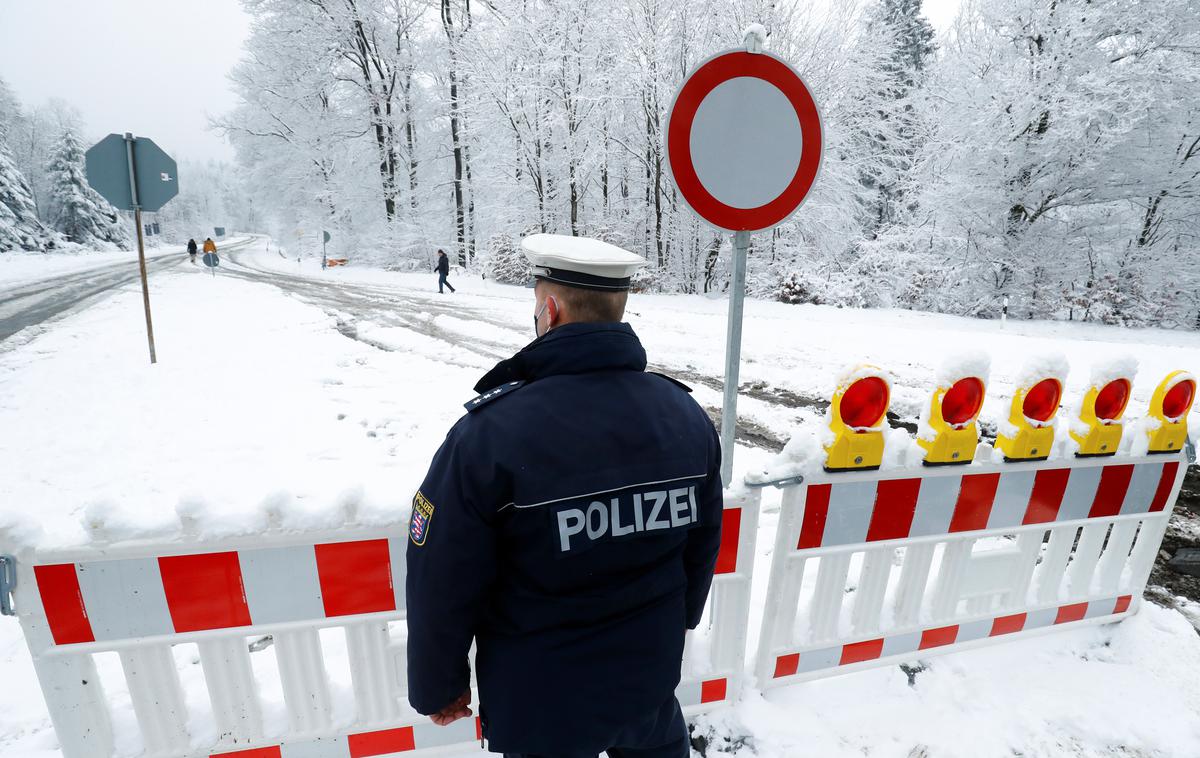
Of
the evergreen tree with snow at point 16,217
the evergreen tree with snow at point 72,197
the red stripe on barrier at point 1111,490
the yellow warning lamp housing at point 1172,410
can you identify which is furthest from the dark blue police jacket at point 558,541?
the evergreen tree with snow at point 72,197

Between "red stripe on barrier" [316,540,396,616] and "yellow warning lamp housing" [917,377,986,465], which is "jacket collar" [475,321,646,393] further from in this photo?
"yellow warning lamp housing" [917,377,986,465]

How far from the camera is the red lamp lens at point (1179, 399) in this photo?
2.69 metres

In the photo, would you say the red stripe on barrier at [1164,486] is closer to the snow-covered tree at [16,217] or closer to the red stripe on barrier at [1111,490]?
the red stripe on barrier at [1111,490]

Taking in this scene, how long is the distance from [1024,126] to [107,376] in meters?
19.1

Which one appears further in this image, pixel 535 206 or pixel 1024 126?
pixel 535 206

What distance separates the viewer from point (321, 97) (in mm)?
27016

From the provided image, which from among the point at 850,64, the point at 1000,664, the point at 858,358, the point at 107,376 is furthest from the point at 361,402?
the point at 850,64

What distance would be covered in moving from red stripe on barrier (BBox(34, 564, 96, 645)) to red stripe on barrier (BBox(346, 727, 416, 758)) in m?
0.95

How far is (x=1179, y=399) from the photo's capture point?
2709mm

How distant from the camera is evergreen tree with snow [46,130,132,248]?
4597cm

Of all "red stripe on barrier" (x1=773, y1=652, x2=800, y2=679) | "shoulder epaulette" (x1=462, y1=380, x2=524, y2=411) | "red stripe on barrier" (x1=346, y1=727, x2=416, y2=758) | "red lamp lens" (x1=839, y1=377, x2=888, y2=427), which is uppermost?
"shoulder epaulette" (x1=462, y1=380, x2=524, y2=411)

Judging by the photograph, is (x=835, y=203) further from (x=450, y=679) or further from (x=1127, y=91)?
(x=450, y=679)

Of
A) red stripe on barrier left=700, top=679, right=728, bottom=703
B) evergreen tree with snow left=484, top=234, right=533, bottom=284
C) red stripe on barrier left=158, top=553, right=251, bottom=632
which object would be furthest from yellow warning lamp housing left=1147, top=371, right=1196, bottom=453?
evergreen tree with snow left=484, top=234, right=533, bottom=284

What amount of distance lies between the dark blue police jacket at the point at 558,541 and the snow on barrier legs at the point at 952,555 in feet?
3.32
